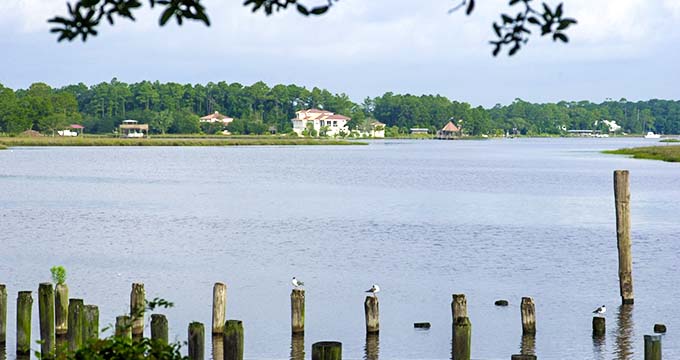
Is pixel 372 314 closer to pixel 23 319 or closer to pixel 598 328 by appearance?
pixel 598 328

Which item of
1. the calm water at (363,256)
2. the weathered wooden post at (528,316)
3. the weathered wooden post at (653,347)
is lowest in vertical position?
the calm water at (363,256)

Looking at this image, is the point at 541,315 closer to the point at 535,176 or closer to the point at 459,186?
the point at 459,186

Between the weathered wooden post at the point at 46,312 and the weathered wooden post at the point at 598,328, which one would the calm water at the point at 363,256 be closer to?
the weathered wooden post at the point at 598,328

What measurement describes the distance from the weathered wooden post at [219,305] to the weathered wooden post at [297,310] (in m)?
1.20

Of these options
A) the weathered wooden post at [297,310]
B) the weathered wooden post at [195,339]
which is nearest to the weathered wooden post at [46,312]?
the weathered wooden post at [195,339]

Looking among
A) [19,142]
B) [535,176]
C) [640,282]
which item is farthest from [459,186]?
[19,142]

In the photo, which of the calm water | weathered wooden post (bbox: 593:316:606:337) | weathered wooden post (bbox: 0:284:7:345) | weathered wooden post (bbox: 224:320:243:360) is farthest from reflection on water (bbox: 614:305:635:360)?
weathered wooden post (bbox: 0:284:7:345)

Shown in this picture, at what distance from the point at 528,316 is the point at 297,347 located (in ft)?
14.8

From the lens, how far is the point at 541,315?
24.8 m

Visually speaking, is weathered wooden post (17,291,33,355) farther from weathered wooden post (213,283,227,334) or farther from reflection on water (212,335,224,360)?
reflection on water (212,335,224,360)

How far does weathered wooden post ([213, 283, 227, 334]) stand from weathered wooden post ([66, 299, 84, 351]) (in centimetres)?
258

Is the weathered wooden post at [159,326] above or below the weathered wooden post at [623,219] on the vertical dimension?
below

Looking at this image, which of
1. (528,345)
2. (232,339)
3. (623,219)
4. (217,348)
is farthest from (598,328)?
(232,339)

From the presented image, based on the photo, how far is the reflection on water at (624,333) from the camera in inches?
816
